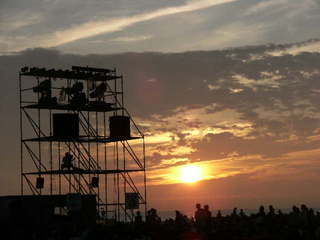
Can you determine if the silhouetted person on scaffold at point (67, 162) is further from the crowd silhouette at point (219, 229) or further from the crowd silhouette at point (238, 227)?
the crowd silhouette at point (238, 227)

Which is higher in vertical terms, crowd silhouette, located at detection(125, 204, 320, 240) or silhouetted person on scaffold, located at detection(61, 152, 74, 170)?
silhouetted person on scaffold, located at detection(61, 152, 74, 170)

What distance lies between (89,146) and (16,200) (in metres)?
11.8

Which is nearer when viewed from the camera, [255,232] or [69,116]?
[255,232]

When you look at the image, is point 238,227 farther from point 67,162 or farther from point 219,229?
point 67,162

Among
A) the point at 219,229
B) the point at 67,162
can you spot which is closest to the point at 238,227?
the point at 219,229

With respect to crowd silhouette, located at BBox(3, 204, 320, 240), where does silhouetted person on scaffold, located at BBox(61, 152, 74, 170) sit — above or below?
above

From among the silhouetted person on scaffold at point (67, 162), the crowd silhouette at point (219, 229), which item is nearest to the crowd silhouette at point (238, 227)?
the crowd silhouette at point (219, 229)

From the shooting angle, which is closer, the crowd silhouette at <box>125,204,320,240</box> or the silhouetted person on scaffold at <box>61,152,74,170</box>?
the crowd silhouette at <box>125,204,320,240</box>

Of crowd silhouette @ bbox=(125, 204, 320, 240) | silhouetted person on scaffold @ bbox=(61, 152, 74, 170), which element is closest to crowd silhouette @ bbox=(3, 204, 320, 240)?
crowd silhouette @ bbox=(125, 204, 320, 240)

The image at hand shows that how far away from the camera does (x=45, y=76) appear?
5491 centimetres

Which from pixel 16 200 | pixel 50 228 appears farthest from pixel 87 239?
pixel 16 200

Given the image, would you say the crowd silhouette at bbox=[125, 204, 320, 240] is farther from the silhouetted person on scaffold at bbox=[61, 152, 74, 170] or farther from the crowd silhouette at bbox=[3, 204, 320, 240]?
the silhouetted person on scaffold at bbox=[61, 152, 74, 170]

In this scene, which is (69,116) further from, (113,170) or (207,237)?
(207,237)

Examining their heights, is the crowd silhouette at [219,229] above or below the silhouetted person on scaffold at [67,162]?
below
